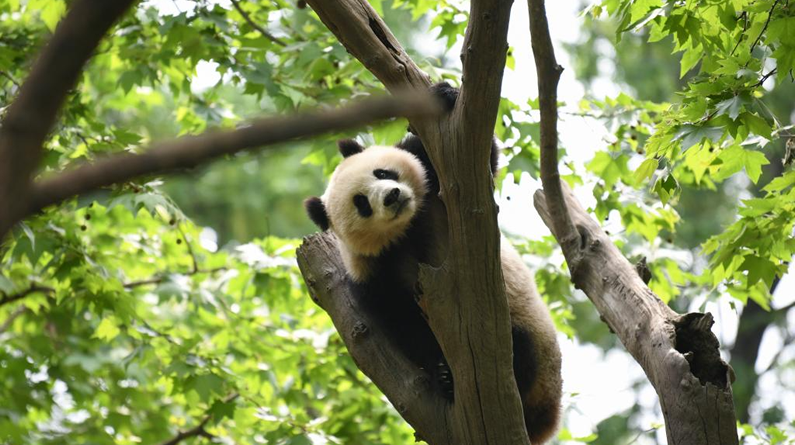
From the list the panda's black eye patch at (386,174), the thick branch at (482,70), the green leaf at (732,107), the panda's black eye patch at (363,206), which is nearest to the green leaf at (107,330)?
the panda's black eye patch at (363,206)

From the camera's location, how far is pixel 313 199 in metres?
4.32

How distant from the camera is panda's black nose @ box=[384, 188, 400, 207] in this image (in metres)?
3.86

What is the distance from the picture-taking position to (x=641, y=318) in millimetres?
3588

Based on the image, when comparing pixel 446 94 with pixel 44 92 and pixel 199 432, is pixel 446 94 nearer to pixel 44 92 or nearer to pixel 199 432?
pixel 44 92

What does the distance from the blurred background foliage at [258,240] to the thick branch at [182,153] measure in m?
2.41

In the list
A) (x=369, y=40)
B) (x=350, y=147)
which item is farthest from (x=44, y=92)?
(x=350, y=147)

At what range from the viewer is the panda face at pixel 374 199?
12.9 ft

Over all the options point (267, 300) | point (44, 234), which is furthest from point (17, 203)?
point (267, 300)

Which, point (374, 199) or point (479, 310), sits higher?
point (374, 199)

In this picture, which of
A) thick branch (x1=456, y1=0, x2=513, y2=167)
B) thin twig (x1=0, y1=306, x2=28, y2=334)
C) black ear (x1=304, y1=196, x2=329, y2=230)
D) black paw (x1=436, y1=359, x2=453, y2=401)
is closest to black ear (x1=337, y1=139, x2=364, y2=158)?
black ear (x1=304, y1=196, x2=329, y2=230)

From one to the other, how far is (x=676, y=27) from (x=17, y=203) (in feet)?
9.19

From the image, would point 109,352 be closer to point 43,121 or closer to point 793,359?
point 43,121

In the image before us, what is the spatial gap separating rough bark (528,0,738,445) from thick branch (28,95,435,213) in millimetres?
2424

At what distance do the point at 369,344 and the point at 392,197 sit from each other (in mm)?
725
